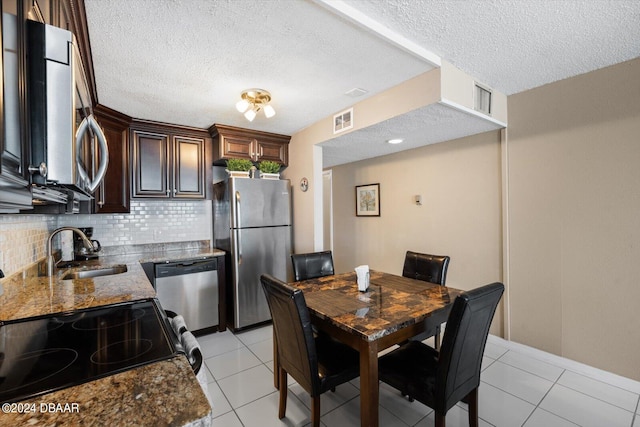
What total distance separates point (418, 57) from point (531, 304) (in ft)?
7.80

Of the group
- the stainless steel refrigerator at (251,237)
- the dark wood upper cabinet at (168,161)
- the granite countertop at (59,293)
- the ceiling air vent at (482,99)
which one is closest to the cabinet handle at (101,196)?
the dark wood upper cabinet at (168,161)

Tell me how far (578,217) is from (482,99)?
1.25 m

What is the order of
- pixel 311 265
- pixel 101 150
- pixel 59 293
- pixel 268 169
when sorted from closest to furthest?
pixel 101 150, pixel 59 293, pixel 311 265, pixel 268 169

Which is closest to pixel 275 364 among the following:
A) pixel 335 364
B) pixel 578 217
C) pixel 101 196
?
pixel 335 364

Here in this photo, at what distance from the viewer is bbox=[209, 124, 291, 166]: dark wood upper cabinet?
132 inches

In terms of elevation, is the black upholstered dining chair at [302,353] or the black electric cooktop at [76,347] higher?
the black electric cooktop at [76,347]

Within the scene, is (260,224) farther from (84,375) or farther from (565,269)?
(565,269)

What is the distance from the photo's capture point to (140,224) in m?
3.32

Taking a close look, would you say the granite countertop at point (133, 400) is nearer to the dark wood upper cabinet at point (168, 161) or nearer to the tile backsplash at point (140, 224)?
the tile backsplash at point (140, 224)

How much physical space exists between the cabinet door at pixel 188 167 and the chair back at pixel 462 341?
3.06 meters

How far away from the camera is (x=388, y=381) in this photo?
1.62 metres

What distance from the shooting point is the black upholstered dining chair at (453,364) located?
138 centimetres

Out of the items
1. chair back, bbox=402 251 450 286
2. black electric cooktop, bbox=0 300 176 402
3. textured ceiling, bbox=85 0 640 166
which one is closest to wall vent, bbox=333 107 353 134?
textured ceiling, bbox=85 0 640 166

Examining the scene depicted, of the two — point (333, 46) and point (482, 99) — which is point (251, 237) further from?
point (482, 99)
